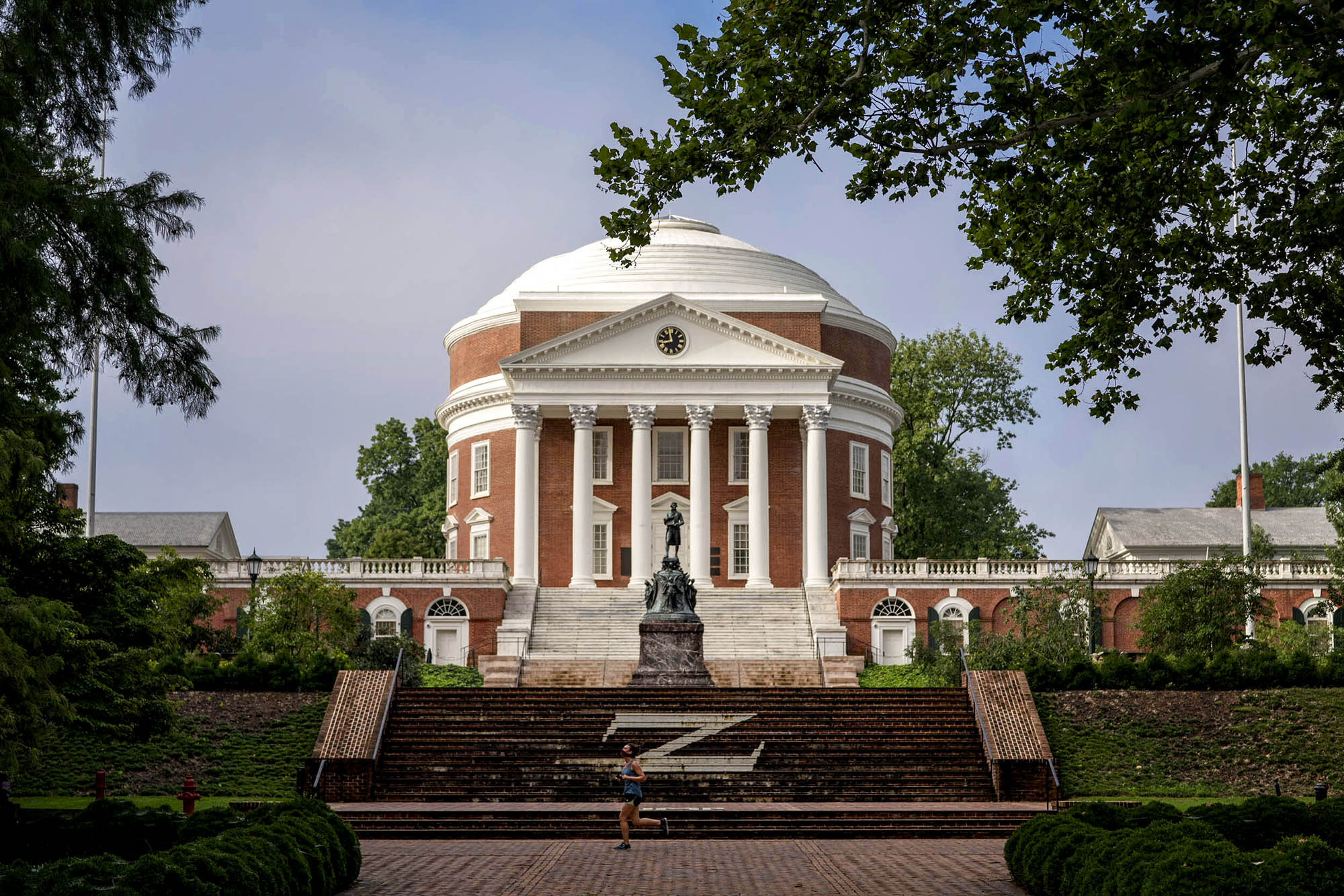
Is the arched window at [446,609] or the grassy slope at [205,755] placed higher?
the arched window at [446,609]

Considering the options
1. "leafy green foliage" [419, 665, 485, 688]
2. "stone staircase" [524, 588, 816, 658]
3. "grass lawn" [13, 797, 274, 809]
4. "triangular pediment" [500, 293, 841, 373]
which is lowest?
"grass lawn" [13, 797, 274, 809]

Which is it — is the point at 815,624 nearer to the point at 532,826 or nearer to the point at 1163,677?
the point at 1163,677

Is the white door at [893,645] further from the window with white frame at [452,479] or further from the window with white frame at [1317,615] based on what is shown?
the window with white frame at [452,479]

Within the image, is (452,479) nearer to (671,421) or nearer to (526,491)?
(526,491)

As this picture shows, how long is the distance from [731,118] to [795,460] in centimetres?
4383

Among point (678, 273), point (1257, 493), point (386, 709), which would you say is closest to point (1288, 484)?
point (1257, 493)

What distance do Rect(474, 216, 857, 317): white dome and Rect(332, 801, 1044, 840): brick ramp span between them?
37924mm

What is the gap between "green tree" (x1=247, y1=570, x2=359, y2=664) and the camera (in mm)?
46375

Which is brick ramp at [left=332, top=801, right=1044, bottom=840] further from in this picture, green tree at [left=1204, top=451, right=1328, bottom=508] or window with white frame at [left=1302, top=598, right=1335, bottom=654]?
green tree at [left=1204, top=451, right=1328, bottom=508]

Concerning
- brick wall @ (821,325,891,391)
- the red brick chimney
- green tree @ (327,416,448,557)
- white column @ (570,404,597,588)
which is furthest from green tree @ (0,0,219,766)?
the red brick chimney

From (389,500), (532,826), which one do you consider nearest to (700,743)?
(532,826)

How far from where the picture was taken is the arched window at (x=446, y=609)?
5556 cm

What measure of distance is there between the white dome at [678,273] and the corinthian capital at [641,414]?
22.5ft

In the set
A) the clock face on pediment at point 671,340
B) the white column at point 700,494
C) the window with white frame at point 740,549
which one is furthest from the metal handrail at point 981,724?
the clock face on pediment at point 671,340
